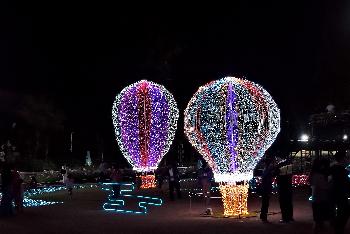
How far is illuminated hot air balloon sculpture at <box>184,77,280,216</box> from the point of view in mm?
15828

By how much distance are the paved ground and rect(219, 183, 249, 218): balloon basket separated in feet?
2.27

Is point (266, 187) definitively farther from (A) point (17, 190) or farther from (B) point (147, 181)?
(B) point (147, 181)

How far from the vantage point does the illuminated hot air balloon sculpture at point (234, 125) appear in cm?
1583

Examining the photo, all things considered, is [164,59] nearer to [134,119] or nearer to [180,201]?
[134,119]

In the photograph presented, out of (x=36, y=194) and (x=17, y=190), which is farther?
(x=36, y=194)

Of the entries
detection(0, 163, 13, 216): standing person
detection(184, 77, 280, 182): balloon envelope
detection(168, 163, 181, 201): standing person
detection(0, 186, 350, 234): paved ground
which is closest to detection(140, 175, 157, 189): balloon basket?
detection(168, 163, 181, 201): standing person

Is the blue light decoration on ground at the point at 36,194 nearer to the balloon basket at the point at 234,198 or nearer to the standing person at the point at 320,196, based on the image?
the balloon basket at the point at 234,198

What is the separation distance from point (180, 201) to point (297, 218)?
755cm

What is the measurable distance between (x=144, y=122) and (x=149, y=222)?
46.2 feet

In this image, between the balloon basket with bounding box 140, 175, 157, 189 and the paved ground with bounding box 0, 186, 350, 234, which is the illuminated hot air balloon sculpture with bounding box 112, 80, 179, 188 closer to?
the balloon basket with bounding box 140, 175, 157, 189

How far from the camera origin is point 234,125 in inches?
627

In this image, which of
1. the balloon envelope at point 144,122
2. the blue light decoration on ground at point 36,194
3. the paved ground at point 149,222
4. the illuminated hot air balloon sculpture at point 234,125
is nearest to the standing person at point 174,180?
the paved ground at point 149,222

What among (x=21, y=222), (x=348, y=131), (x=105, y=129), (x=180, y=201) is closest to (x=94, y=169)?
(x=105, y=129)

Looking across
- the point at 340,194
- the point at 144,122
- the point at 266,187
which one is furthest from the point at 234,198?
the point at 144,122
